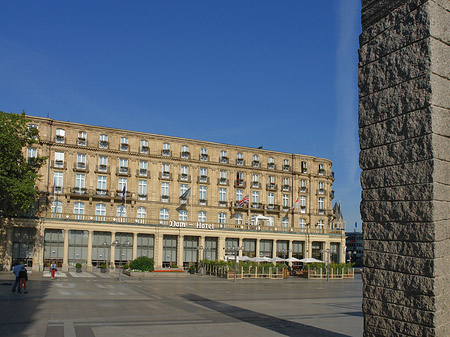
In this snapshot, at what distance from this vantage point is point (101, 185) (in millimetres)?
64375

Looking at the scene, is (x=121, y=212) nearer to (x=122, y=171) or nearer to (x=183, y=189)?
(x=122, y=171)

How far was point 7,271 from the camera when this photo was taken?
176 ft

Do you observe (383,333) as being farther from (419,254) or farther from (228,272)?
(228,272)

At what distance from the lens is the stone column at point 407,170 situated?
983 centimetres

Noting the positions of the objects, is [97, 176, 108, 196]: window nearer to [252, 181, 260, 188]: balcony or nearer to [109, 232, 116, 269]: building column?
[109, 232, 116, 269]: building column

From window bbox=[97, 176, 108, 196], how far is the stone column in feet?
184

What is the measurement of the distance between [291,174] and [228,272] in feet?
96.8

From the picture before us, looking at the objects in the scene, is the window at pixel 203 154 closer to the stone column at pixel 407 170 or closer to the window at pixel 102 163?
the window at pixel 102 163

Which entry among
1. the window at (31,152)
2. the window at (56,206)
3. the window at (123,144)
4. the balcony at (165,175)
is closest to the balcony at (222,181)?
the balcony at (165,175)

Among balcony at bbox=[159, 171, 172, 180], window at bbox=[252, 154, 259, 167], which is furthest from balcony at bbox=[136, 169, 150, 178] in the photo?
window at bbox=[252, 154, 259, 167]

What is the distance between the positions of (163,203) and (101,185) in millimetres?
9221

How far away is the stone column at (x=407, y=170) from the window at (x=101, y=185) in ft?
184

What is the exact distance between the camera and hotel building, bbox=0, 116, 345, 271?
2363 inches

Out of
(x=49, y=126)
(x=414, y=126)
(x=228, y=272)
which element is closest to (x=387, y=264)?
(x=414, y=126)
